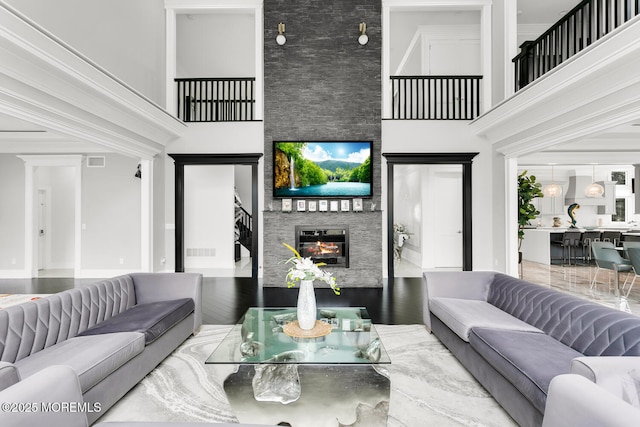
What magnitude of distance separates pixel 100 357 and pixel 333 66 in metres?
5.44

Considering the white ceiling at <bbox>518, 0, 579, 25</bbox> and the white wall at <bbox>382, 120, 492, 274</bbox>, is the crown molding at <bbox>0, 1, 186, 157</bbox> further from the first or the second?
the white ceiling at <bbox>518, 0, 579, 25</bbox>

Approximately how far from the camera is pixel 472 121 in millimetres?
5797

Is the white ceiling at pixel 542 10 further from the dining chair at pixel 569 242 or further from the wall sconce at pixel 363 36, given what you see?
the dining chair at pixel 569 242

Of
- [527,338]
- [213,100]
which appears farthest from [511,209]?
[213,100]

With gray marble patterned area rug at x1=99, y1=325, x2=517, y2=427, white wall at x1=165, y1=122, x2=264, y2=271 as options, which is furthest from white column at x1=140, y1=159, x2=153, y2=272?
gray marble patterned area rug at x1=99, y1=325, x2=517, y2=427

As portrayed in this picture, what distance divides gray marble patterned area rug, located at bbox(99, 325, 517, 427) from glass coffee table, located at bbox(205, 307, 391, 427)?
6.4 inches

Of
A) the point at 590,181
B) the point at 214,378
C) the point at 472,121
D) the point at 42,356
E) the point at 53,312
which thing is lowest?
the point at 214,378

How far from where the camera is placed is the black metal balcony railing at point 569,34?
3281 mm

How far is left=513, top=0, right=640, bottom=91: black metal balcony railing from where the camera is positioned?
3.28 m

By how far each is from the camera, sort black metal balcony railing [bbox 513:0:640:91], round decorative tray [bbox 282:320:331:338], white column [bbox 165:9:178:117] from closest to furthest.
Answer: round decorative tray [bbox 282:320:331:338] → black metal balcony railing [bbox 513:0:640:91] → white column [bbox 165:9:178:117]

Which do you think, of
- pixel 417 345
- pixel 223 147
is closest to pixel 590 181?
pixel 417 345

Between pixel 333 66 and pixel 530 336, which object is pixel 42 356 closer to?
pixel 530 336

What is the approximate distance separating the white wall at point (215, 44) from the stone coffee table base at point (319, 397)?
21.4 ft

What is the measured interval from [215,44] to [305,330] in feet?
22.8
